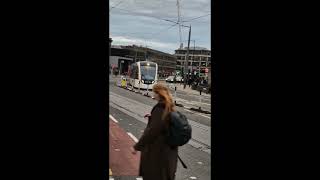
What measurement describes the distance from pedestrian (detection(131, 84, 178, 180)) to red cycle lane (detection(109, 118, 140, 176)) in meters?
2.15

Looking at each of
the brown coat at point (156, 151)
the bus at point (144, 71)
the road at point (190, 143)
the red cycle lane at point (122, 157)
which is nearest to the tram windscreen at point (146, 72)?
the bus at point (144, 71)

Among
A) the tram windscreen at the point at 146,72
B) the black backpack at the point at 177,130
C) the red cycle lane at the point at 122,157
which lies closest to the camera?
the black backpack at the point at 177,130

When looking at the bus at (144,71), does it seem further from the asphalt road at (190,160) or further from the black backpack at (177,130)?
the black backpack at (177,130)

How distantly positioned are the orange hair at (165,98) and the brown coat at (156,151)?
0.16 feet

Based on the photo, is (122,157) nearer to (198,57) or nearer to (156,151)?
(156,151)

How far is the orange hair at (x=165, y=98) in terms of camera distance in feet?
13.0

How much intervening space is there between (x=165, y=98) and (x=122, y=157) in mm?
3615

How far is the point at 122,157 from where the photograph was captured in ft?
24.1

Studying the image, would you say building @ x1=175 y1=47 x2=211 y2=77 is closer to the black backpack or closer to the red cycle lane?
the red cycle lane

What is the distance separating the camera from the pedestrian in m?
3.98
